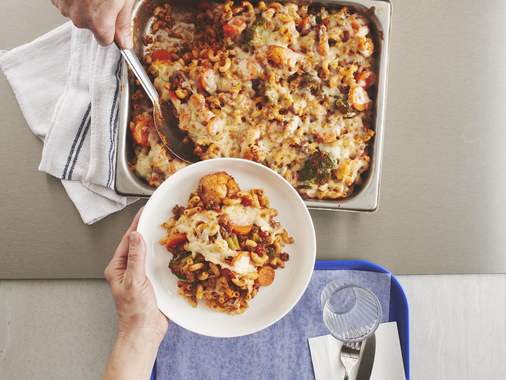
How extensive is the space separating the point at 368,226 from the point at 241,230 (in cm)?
53

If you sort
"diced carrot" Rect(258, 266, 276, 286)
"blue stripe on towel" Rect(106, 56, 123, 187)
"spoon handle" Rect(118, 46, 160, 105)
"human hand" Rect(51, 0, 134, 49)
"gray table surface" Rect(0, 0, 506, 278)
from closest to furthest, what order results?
"human hand" Rect(51, 0, 134, 49)
"spoon handle" Rect(118, 46, 160, 105)
"diced carrot" Rect(258, 266, 276, 286)
"blue stripe on towel" Rect(106, 56, 123, 187)
"gray table surface" Rect(0, 0, 506, 278)

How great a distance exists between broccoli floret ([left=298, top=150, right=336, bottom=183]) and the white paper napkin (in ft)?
1.77

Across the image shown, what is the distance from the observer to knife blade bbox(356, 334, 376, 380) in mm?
1436

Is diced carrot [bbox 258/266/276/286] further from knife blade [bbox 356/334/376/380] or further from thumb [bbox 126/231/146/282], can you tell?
knife blade [bbox 356/334/376/380]

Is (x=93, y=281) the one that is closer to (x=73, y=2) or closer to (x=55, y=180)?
(x=55, y=180)

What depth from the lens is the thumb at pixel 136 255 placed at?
1185 mm

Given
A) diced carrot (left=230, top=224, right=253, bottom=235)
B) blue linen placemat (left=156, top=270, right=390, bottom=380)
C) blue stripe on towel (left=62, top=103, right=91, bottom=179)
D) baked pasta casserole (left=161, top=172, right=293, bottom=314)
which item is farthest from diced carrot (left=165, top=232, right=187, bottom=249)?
blue stripe on towel (left=62, top=103, right=91, bottom=179)

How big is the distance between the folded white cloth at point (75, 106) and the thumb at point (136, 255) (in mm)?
286

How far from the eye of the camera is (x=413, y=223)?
5.09ft

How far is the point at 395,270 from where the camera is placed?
5.08 ft

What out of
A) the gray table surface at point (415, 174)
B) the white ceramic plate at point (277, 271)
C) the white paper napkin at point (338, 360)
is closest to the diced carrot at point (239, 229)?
the white ceramic plate at point (277, 271)

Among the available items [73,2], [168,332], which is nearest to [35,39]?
[73,2]

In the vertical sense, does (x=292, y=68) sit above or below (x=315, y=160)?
above

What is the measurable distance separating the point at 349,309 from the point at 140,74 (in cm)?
98
